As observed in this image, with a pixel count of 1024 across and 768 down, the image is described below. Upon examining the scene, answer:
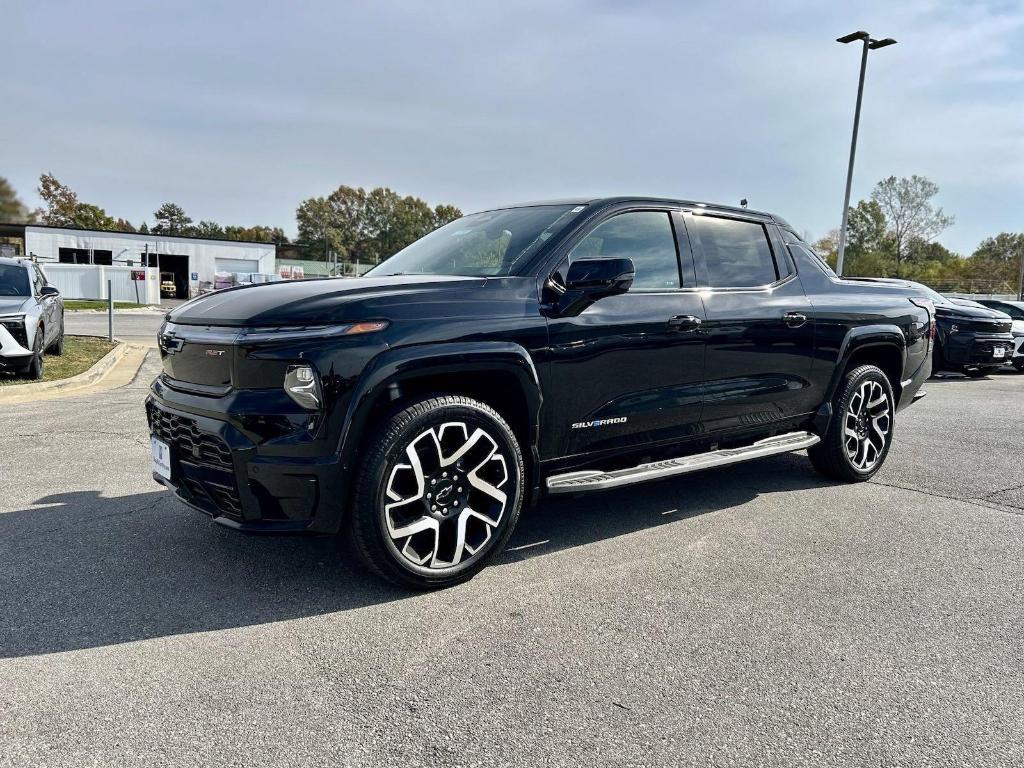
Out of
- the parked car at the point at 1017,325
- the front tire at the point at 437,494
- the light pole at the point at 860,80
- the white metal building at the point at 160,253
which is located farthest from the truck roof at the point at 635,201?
the white metal building at the point at 160,253

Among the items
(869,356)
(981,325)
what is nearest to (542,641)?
(869,356)

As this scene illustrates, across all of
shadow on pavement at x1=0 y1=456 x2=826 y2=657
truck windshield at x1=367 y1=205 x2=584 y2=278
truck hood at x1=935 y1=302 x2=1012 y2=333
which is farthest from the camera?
truck hood at x1=935 y1=302 x2=1012 y2=333

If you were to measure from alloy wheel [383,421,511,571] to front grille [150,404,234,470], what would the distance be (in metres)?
0.71

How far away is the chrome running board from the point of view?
3770mm

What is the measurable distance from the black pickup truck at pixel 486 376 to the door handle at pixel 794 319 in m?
0.02

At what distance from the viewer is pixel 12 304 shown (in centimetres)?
948

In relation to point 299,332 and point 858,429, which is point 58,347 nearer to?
point 299,332

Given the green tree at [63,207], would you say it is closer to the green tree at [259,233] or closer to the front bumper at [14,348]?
the green tree at [259,233]

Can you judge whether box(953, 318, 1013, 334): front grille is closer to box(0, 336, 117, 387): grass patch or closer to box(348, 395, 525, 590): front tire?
box(348, 395, 525, 590): front tire

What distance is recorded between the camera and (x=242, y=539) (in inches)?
158

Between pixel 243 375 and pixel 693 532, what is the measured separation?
2.59 m

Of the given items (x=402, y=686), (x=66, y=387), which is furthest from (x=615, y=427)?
(x=66, y=387)

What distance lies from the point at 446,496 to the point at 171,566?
1.39m

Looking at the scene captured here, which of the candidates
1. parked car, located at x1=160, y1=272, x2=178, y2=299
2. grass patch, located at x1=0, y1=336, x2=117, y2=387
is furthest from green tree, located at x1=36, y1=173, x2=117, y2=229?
grass patch, located at x1=0, y1=336, x2=117, y2=387
